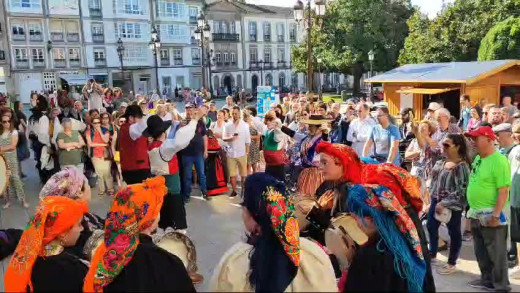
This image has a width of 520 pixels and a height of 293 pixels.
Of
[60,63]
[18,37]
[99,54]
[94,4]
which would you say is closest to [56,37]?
[60,63]

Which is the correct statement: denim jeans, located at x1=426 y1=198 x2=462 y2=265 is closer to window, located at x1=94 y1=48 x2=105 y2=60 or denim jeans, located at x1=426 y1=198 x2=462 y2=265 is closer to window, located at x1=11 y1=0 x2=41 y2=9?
window, located at x1=11 y1=0 x2=41 y2=9

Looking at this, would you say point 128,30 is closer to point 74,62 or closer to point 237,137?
point 74,62

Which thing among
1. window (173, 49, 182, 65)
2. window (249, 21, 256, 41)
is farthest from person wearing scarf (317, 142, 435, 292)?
window (249, 21, 256, 41)

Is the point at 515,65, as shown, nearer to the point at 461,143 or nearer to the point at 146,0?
the point at 461,143

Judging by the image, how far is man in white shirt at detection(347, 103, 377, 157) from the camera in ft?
26.7

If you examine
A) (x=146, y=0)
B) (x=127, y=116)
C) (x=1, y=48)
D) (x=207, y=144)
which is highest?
(x=146, y=0)

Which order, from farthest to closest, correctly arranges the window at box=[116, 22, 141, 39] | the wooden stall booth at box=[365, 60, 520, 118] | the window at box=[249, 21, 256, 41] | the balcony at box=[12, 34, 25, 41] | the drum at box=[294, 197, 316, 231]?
the window at box=[249, 21, 256, 41], the window at box=[116, 22, 141, 39], the balcony at box=[12, 34, 25, 41], the wooden stall booth at box=[365, 60, 520, 118], the drum at box=[294, 197, 316, 231]

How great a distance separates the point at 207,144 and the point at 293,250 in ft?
22.3

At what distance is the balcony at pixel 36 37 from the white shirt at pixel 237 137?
143ft

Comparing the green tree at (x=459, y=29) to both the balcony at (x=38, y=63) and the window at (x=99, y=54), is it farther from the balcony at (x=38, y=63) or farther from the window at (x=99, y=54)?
the balcony at (x=38, y=63)

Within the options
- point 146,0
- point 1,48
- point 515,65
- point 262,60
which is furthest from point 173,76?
point 515,65

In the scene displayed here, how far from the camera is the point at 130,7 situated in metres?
51.1

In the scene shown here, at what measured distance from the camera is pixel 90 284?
2.53m

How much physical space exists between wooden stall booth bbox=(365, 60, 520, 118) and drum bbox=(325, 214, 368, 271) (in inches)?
501
